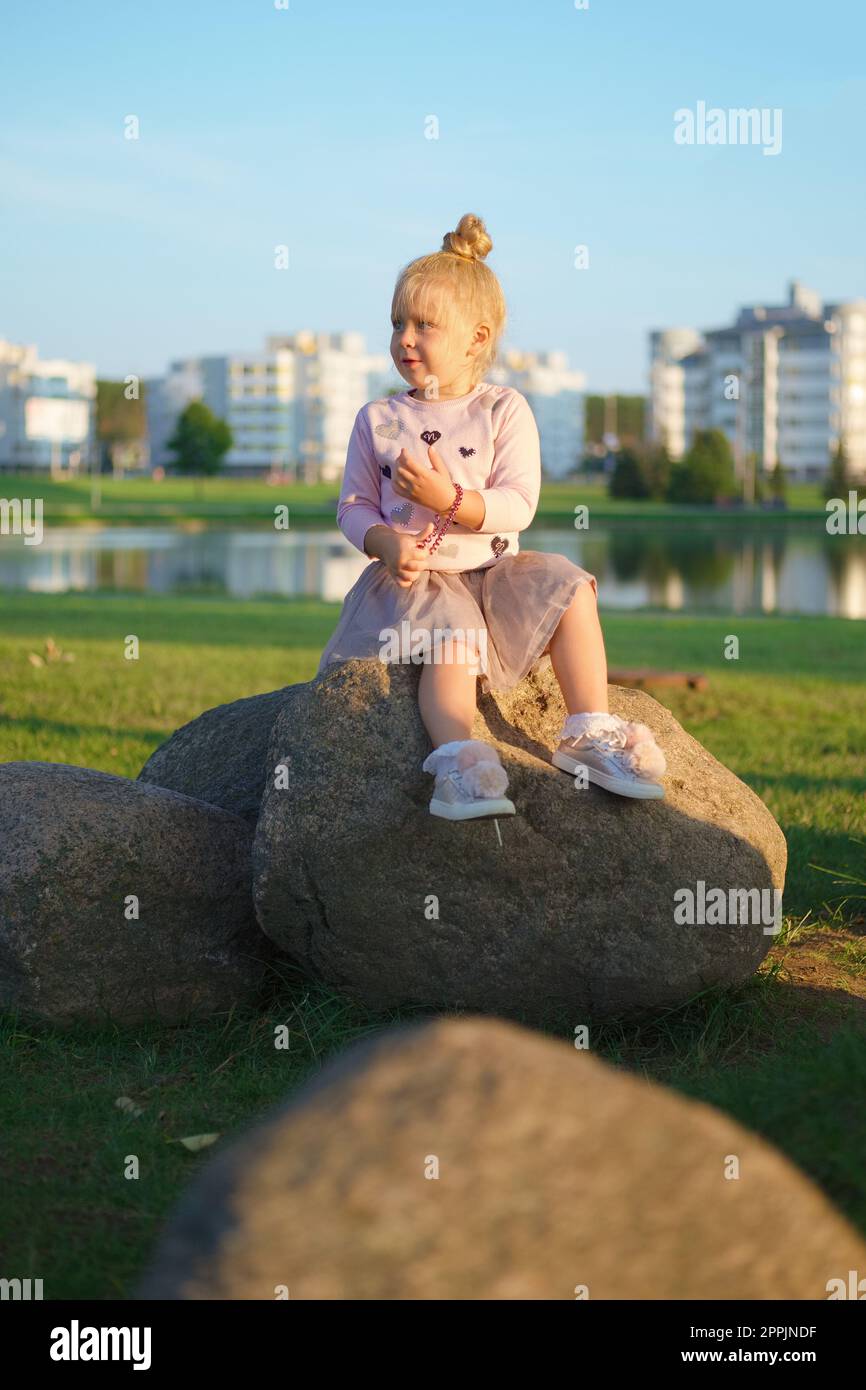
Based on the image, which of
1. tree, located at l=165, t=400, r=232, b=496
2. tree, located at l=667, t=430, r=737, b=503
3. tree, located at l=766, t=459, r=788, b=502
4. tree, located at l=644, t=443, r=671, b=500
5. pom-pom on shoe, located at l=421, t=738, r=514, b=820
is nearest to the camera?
pom-pom on shoe, located at l=421, t=738, r=514, b=820

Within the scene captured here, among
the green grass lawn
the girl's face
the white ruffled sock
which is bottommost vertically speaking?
the green grass lawn

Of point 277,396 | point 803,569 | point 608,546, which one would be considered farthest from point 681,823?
point 277,396

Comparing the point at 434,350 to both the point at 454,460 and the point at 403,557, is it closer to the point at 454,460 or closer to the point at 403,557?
the point at 454,460

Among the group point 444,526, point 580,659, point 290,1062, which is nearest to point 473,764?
point 580,659

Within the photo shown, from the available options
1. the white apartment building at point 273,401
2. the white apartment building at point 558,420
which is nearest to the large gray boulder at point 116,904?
the white apartment building at point 273,401

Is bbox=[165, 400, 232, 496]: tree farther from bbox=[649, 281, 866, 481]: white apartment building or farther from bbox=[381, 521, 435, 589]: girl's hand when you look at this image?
bbox=[381, 521, 435, 589]: girl's hand

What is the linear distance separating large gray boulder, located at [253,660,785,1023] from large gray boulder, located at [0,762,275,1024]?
0.34m

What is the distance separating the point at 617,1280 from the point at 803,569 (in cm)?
3230

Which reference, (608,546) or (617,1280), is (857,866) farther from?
(608,546)

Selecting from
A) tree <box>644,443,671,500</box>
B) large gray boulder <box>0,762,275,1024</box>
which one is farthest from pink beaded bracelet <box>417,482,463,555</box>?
tree <box>644,443,671,500</box>

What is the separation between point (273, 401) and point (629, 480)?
264 ft

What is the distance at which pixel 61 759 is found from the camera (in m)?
7.93

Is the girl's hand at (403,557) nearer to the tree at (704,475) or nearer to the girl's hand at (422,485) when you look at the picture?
the girl's hand at (422,485)

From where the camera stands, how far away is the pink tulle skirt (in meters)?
4.36
